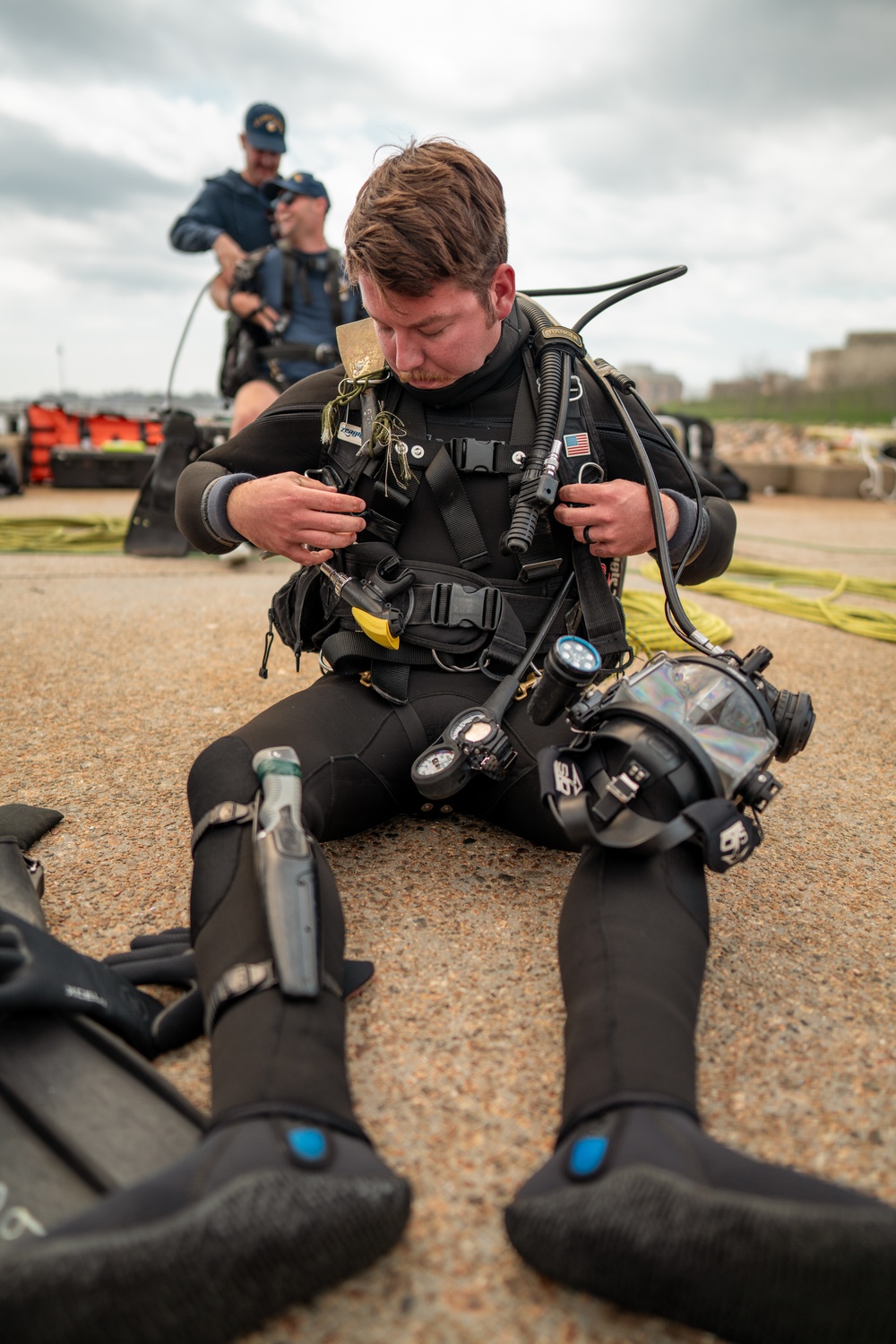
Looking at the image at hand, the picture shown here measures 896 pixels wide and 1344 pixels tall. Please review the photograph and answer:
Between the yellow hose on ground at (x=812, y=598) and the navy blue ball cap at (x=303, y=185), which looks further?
the navy blue ball cap at (x=303, y=185)

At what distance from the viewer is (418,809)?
2.09 metres

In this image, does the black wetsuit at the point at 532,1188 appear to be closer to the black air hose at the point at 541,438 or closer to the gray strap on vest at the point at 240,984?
the gray strap on vest at the point at 240,984

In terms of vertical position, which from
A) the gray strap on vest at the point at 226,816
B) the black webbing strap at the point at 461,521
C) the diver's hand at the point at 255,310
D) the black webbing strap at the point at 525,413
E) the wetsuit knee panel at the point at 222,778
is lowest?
the gray strap on vest at the point at 226,816

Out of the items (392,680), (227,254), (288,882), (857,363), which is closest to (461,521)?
(392,680)

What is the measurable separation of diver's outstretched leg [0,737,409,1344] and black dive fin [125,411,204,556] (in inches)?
166

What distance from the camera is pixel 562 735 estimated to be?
1879 mm

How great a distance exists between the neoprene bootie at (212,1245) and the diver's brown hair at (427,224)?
1.37 m

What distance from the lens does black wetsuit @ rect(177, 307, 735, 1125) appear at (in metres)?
1.15

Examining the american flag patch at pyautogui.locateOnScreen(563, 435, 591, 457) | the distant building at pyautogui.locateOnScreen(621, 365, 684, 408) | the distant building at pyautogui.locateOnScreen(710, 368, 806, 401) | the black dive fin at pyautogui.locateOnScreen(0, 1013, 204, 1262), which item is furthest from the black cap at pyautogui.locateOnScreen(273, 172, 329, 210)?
the distant building at pyautogui.locateOnScreen(621, 365, 684, 408)

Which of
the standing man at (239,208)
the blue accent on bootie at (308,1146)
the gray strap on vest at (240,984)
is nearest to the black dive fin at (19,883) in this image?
the gray strap on vest at (240,984)

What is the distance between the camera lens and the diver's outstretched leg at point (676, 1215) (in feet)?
2.89

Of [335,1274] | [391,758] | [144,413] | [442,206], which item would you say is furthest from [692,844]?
[144,413]

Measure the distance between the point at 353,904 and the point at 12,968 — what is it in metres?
0.68

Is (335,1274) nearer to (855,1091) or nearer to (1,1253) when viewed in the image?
(1,1253)
